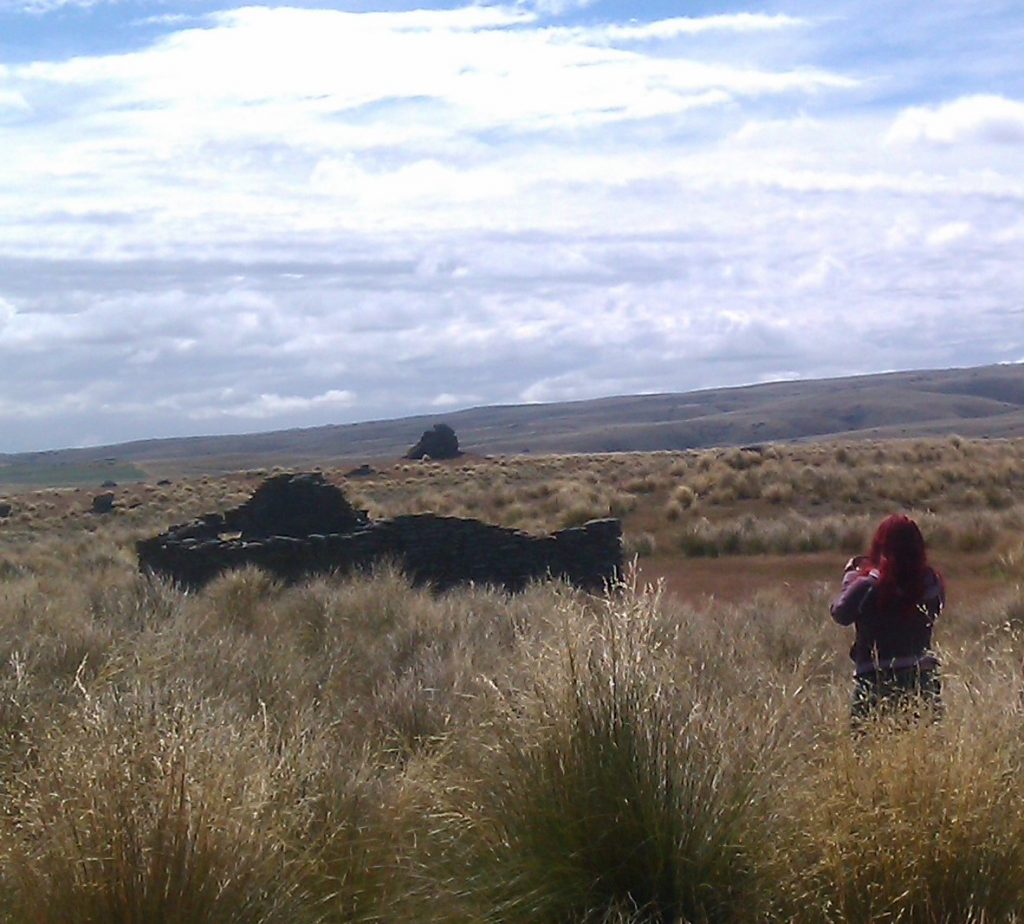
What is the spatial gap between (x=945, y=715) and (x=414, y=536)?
14304mm

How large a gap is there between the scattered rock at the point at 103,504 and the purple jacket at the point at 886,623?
41.8m

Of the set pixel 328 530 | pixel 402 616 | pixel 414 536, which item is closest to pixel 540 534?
pixel 414 536

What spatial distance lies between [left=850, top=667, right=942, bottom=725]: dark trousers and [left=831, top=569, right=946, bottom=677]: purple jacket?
7 centimetres

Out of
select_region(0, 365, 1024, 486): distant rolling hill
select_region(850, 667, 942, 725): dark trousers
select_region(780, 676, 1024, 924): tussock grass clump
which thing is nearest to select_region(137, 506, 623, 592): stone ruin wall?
select_region(850, 667, 942, 725): dark trousers

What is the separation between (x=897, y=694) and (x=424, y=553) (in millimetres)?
13272

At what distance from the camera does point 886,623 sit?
7004 mm

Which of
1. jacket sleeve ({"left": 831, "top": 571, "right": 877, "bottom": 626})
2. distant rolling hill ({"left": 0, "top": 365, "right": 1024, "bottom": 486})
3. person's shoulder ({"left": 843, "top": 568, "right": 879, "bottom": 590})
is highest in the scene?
person's shoulder ({"left": 843, "top": 568, "right": 879, "bottom": 590})

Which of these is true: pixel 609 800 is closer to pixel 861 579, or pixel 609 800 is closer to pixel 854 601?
pixel 854 601

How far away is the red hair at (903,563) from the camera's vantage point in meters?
7.01

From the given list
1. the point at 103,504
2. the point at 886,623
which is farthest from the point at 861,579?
the point at 103,504

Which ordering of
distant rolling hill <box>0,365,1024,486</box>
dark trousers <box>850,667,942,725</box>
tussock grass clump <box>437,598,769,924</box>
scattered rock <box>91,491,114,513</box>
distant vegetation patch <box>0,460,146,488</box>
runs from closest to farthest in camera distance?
tussock grass clump <box>437,598,769,924</box>, dark trousers <box>850,667,942,725</box>, scattered rock <box>91,491,114,513</box>, distant vegetation patch <box>0,460,146,488</box>, distant rolling hill <box>0,365,1024,486</box>

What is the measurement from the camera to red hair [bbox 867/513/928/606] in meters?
7.01

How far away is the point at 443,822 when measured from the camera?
5281 millimetres

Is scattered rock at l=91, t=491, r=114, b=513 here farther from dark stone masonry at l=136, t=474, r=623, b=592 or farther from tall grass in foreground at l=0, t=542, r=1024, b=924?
tall grass in foreground at l=0, t=542, r=1024, b=924
